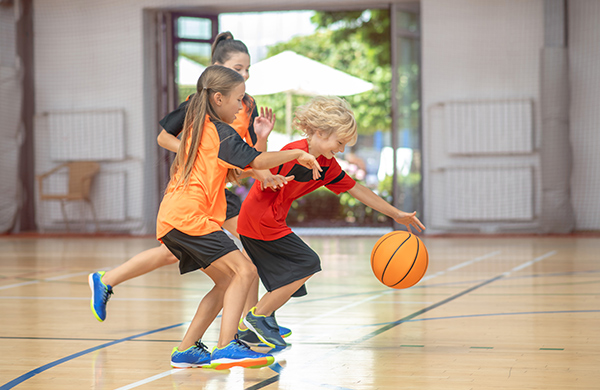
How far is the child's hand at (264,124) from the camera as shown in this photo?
8.91 feet

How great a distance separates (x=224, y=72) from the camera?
8.15 ft

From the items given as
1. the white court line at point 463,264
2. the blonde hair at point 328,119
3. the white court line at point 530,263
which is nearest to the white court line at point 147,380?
the blonde hair at point 328,119

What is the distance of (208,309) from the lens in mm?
2543

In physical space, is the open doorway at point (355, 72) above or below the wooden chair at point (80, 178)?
above

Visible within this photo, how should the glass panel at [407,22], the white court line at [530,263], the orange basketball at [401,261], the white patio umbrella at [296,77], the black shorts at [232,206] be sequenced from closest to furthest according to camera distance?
the orange basketball at [401,261]
the black shorts at [232,206]
the white court line at [530,263]
the glass panel at [407,22]
the white patio umbrella at [296,77]

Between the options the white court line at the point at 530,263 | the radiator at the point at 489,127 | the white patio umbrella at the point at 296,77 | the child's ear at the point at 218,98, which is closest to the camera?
the child's ear at the point at 218,98

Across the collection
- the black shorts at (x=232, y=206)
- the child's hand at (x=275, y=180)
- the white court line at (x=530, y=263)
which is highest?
the child's hand at (x=275, y=180)

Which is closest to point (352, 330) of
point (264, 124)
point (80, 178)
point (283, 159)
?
point (264, 124)

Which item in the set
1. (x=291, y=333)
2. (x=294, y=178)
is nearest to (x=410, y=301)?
(x=291, y=333)

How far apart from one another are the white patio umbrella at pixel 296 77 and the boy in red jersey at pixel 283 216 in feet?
25.7

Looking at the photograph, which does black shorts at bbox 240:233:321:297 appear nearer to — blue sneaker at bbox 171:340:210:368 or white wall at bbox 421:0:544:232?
blue sneaker at bbox 171:340:210:368

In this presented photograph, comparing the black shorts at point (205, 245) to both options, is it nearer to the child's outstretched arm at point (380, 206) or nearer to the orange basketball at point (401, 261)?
the child's outstretched arm at point (380, 206)

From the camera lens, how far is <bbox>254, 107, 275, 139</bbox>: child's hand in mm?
2717

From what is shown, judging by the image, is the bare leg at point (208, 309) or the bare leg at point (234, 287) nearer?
the bare leg at point (234, 287)
